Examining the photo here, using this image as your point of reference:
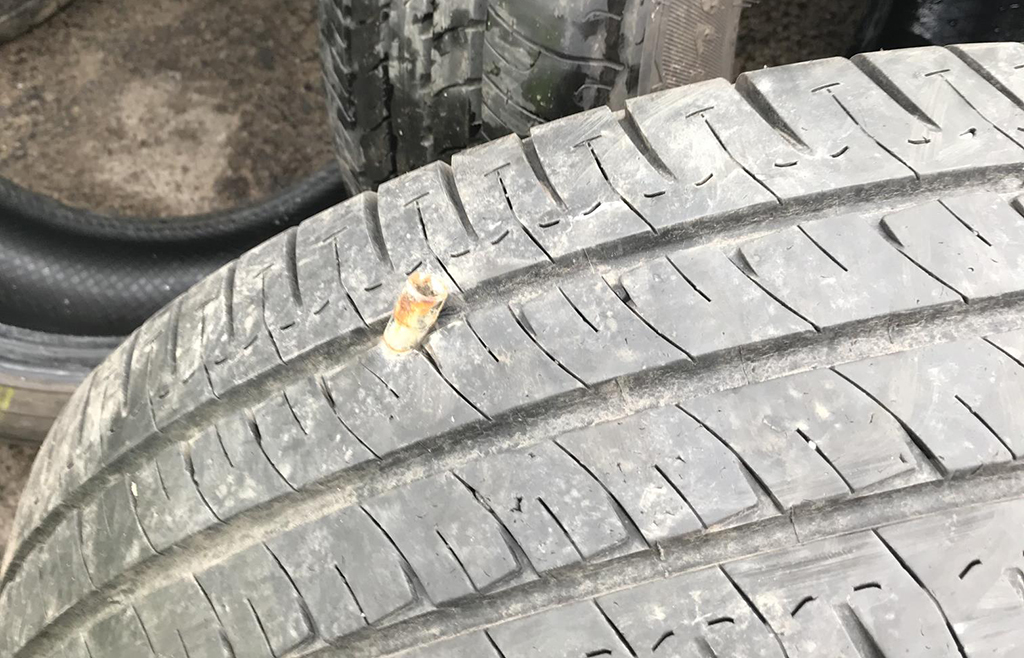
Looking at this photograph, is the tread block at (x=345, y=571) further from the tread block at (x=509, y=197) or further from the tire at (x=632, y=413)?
the tread block at (x=509, y=197)

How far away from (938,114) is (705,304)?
0.79ft

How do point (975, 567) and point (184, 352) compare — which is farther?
point (184, 352)

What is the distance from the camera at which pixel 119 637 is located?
0.61m

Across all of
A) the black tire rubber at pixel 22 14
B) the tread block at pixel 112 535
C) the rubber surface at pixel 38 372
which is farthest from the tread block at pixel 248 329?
the black tire rubber at pixel 22 14

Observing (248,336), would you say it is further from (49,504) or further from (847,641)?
(847,641)

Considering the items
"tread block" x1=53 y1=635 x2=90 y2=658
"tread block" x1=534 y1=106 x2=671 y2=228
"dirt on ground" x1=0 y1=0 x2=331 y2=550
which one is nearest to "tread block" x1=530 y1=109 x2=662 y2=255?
"tread block" x1=534 y1=106 x2=671 y2=228

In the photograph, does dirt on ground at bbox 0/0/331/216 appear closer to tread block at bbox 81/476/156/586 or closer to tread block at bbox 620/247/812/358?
tread block at bbox 81/476/156/586

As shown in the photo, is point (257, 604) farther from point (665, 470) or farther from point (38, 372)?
point (38, 372)

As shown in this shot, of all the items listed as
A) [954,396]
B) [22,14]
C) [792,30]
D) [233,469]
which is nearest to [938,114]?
[954,396]

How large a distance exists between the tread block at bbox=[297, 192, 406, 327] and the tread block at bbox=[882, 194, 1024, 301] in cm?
36

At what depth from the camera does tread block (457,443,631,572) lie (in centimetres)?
52

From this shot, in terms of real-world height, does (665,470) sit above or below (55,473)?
below

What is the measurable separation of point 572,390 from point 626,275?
90 mm

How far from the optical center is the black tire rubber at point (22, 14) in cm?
158
